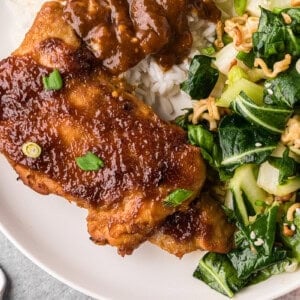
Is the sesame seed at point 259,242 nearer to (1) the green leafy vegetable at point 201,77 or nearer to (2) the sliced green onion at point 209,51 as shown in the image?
(1) the green leafy vegetable at point 201,77

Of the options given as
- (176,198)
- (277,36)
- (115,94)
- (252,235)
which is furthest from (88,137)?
(277,36)

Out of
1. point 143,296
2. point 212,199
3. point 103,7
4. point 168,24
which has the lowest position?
point 143,296

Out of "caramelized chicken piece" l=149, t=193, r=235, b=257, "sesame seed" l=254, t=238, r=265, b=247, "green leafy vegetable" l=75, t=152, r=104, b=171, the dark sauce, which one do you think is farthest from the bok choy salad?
"green leafy vegetable" l=75, t=152, r=104, b=171

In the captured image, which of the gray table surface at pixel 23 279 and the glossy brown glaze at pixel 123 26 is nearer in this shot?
the glossy brown glaze at pixel 123 26

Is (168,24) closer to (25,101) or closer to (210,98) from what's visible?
(210,98)

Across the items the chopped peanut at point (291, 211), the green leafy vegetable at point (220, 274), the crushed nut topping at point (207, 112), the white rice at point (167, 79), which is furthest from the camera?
the white rice at point (167, 79)

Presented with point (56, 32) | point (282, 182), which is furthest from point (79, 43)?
point (282, 182)

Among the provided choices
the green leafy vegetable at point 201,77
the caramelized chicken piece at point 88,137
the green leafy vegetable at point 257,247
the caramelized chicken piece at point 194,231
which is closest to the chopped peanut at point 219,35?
the green leafy vegetable at point 201,77
